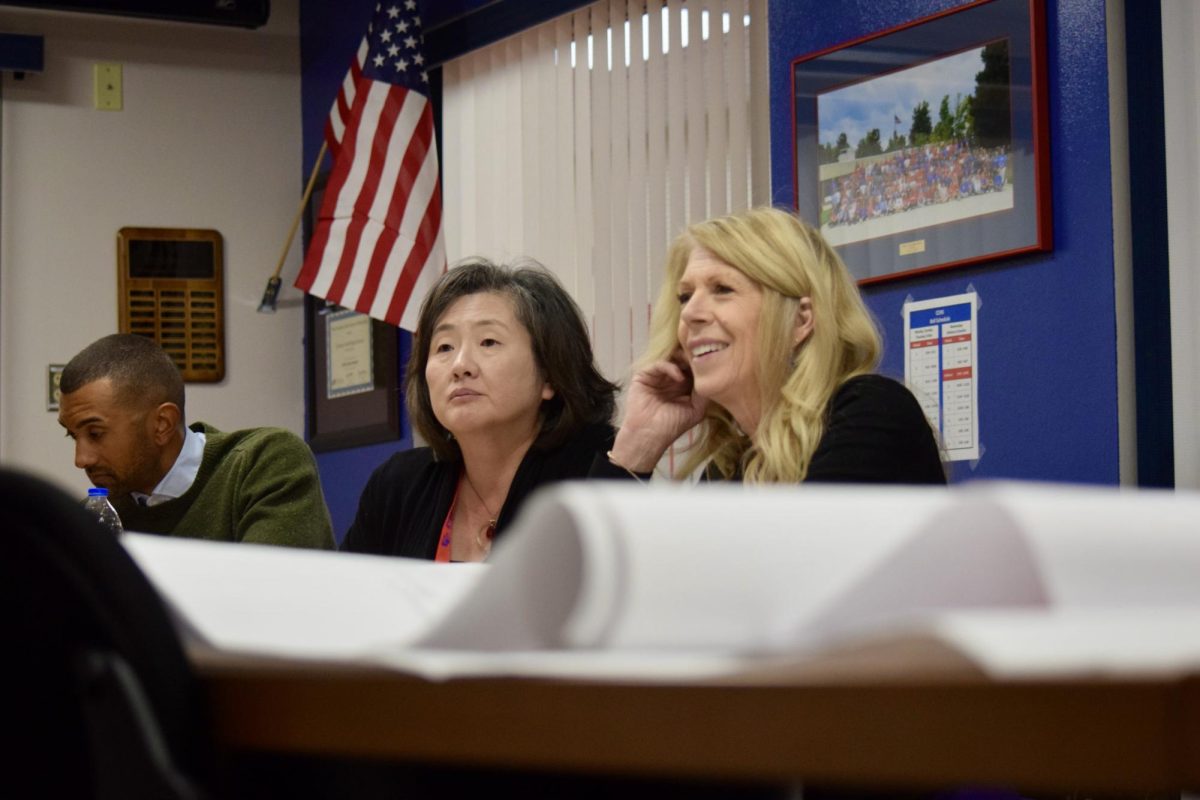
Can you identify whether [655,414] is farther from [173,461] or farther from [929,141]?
[173,461]

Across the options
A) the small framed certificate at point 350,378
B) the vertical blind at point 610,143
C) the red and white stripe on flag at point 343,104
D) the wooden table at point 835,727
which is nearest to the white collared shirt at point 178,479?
the vertical blind at point 610,143

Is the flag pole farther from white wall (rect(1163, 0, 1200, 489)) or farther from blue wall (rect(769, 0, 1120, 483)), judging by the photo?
white wall (rect(1163, 0, 1200, 489))

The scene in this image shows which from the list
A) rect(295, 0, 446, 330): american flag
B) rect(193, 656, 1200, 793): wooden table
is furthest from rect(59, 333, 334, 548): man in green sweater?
rect(193, 656, 1200, 793): wooden table

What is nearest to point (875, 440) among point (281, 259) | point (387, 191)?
point (387, 191)

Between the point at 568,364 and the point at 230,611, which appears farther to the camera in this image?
the point at 568,364

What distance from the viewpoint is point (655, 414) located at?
2230 mm

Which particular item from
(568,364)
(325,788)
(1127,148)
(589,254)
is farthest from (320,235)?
(325,788)

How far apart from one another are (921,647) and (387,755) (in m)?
0.11

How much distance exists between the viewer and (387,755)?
0.91ft

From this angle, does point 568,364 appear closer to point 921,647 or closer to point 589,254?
point 589,254

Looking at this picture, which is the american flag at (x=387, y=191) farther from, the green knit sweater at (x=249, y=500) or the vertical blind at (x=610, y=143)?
the green knit sweater at (x=249, y=500)

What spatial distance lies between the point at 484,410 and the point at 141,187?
302 centimetres

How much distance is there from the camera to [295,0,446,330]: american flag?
4.52m

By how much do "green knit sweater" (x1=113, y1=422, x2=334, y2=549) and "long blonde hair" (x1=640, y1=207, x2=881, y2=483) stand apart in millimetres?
855
